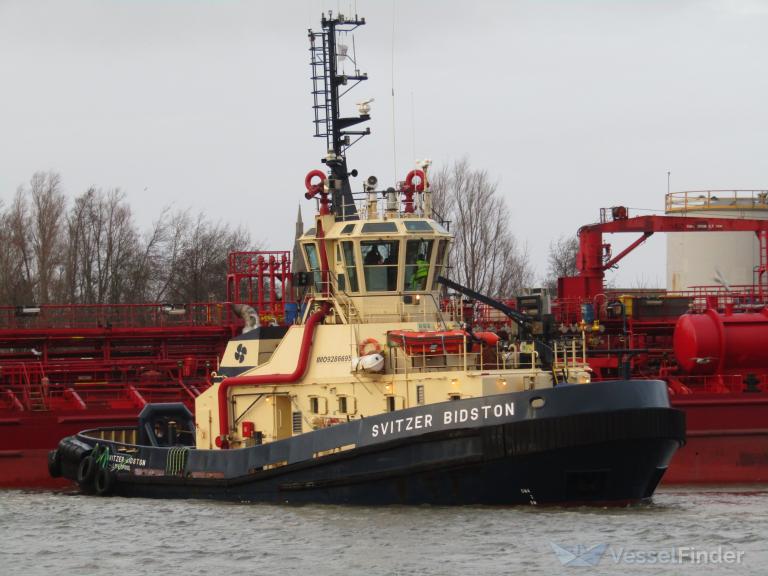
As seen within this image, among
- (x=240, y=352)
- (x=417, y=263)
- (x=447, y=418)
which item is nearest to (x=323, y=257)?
(x=417, y=263)

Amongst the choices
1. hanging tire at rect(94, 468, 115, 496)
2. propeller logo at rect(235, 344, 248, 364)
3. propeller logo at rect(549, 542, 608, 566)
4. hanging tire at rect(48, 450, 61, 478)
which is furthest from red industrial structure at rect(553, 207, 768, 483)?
hanging tire at rect(48, 450, 61, 478)

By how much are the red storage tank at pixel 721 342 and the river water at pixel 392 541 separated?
21.4 feet

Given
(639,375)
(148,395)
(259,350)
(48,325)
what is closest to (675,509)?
(259,350)

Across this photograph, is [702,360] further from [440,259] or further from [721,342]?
[440,259]

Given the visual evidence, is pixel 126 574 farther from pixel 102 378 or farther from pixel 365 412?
pixel 102 378

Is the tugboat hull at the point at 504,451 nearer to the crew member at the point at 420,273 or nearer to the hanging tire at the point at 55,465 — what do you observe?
the crew member at the point at 420,273

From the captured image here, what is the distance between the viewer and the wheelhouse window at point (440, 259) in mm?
24094

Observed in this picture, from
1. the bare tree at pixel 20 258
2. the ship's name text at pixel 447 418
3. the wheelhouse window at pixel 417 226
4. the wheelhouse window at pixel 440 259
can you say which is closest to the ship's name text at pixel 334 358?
the ship's name text at pixel 447 418

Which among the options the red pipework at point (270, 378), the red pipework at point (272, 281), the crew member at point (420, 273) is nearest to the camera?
the red pipework at point (270, 378)

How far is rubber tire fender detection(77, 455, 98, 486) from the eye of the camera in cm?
2630

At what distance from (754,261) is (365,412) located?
21527 millimetres

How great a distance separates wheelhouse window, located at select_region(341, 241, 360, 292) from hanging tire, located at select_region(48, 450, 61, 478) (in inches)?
263

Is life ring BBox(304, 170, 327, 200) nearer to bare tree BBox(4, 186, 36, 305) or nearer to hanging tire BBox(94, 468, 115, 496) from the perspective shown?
hanging tire BBox(94, 468, 115, 496)

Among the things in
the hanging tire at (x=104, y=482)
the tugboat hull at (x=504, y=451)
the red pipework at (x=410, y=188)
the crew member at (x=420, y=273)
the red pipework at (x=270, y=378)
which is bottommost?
the hanging tire at (x=104, y=482)
